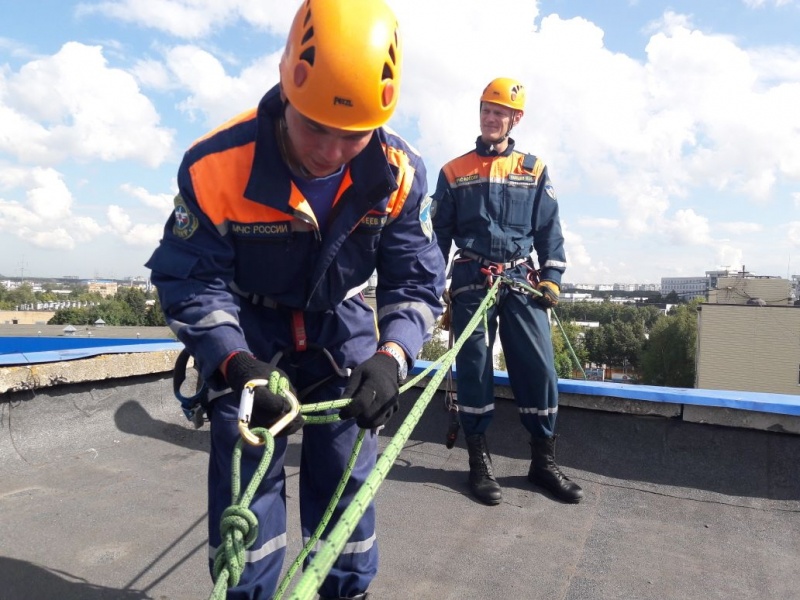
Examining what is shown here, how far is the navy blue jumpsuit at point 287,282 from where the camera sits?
167cm

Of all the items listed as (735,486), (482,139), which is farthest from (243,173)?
(735,486)

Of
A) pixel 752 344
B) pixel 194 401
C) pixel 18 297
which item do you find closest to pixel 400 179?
pixel 194 401

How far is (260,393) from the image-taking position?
148 centimetres

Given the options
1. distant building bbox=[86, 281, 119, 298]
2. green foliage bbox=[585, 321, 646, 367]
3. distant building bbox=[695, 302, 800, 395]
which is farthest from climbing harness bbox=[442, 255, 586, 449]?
distant building bbox=[86, 281, 119, 298]

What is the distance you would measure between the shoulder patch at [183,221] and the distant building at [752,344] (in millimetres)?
46026

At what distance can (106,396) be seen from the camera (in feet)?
12.7

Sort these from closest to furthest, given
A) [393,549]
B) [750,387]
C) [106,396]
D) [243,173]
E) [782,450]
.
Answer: [243,173]
[393,549]
[782,450]
[106,396]
[750,387]

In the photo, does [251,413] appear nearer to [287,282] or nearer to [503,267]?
[287,282]

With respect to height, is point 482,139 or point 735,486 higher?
point 482,139

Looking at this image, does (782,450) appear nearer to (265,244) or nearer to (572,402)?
(572,402)

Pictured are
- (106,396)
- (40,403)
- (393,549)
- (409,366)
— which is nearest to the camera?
(409,366)

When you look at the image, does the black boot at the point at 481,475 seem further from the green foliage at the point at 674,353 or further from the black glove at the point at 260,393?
the green foliage at the point at 674,353

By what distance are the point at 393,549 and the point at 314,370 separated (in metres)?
1.09

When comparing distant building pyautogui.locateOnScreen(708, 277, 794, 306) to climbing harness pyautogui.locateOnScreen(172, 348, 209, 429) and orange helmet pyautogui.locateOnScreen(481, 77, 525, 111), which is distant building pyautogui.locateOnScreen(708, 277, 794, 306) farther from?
climbing harness pyautogui.locateOnScreen(172, 348, 209, 429)
